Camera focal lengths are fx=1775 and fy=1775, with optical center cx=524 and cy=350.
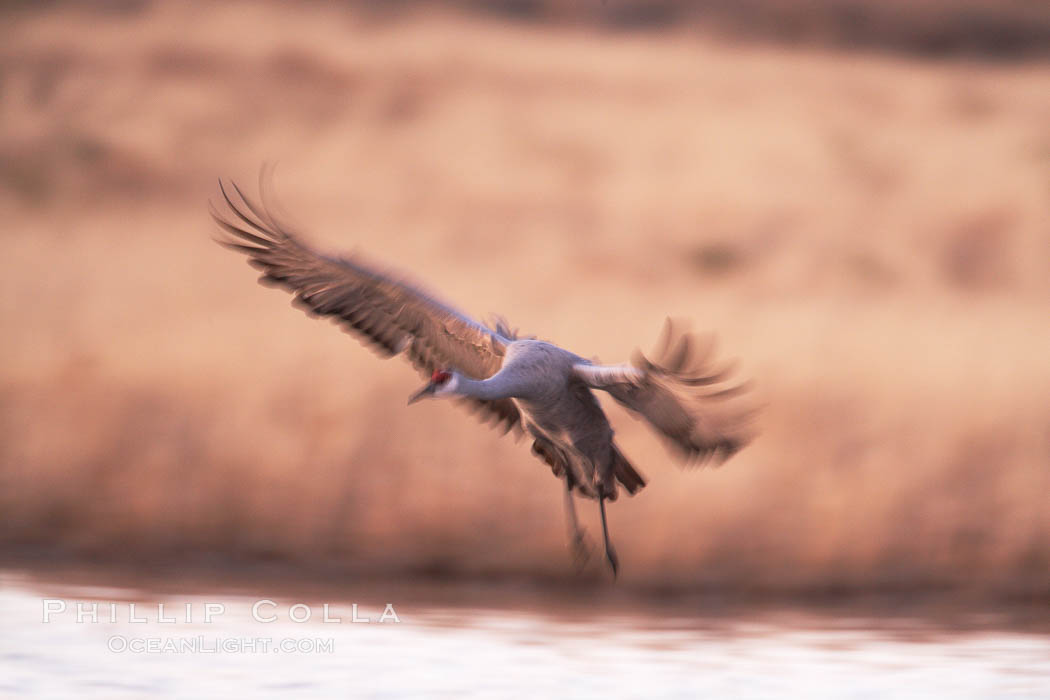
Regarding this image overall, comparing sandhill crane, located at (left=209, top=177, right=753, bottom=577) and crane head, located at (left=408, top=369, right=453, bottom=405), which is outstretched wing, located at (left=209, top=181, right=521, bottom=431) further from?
crane head, located at (left=408, top=369, right=453, bottom=405)

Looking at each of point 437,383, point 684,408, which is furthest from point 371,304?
point 684,408

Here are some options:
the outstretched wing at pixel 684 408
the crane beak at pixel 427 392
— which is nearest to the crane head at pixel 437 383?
the crane beak at pixel 427 392

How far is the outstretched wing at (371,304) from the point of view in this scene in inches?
451

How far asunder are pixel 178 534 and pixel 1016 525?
8.71 metres

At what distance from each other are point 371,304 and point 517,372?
1.19 meters

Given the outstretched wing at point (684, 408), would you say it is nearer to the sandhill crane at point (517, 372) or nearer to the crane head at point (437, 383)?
the sandhill crane at point (517, 372)

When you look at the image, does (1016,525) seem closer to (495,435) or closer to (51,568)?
(495,435)

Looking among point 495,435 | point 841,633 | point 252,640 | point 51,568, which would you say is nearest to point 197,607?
point 252,640

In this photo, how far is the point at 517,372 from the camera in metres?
11.2

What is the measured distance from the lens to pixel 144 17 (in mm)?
27391

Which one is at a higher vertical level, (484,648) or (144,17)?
(144,17)

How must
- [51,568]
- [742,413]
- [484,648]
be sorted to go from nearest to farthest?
[742,413]
[484,648]
[51,568]

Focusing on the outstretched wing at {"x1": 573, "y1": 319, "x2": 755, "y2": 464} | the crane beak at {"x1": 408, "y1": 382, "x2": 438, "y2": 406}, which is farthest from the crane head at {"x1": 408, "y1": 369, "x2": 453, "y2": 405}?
the outstretched wing at {"x1": 573, "y1": 319, "x2": 755, "y2": 464}

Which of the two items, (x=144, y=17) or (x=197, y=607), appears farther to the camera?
(x=144, y=17)
